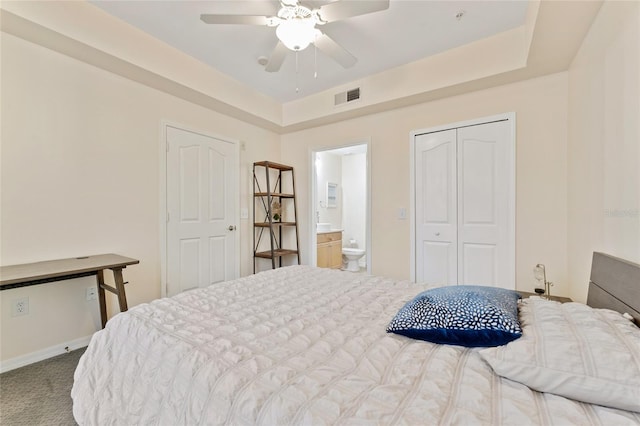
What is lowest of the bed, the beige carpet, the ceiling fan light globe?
the beige carpet

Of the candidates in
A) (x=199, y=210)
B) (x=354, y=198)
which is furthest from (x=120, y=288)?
(x=354, y=198)

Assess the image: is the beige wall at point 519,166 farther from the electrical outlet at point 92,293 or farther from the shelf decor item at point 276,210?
the electrical outlet at point 92,293

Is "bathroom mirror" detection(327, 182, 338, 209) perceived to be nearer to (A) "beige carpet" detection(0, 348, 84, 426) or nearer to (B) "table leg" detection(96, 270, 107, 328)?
(B) "table leg" detection(96, 270, 107, 328)

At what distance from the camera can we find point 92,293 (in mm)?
2436

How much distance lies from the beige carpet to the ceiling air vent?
3.58m

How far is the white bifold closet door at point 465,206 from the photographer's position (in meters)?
2.74

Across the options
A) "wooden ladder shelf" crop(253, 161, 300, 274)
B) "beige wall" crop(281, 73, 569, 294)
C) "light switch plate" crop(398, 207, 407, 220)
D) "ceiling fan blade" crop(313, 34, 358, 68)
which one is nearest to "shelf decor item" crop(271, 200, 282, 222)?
"wooden ladder shelf" crop(253, 161, 300, 274)

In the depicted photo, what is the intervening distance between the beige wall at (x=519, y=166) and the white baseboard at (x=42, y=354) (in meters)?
2.99

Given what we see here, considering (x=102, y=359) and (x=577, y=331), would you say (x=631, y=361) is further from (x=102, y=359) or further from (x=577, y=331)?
(x=102, y=359)

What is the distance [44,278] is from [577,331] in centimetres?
273

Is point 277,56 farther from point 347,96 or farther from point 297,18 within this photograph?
point 347,96

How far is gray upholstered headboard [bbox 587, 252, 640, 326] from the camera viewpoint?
1.08 metres

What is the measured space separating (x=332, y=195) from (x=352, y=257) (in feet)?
4.58

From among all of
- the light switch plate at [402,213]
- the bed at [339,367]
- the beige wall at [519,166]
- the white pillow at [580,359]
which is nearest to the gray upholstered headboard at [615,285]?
the bed at [339,367]
